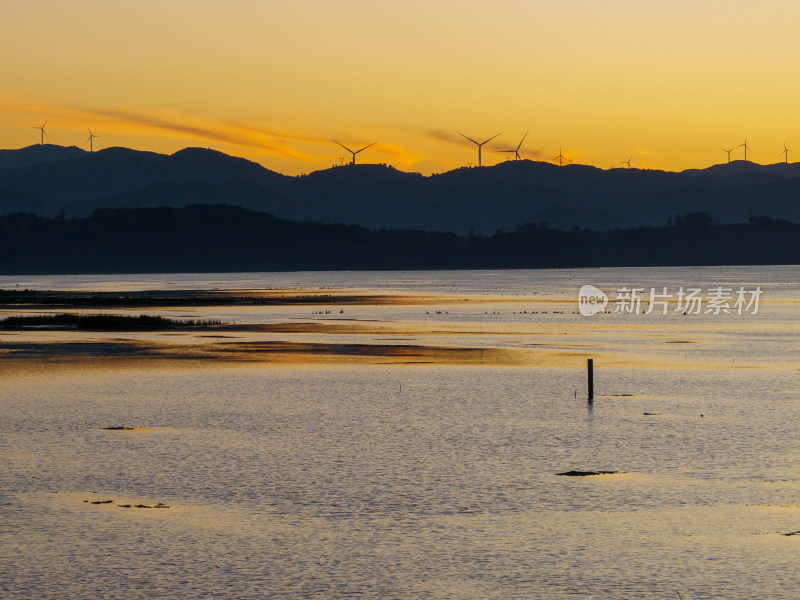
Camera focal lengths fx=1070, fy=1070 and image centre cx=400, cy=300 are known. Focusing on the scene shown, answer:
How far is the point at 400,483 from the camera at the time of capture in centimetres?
2434

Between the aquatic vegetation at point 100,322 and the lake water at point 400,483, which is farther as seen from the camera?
the aquatic vegetation at point 100,322

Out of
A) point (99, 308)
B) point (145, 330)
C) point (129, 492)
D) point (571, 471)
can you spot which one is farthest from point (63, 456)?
point (99, 308)

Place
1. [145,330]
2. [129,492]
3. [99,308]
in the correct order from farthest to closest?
[99,308]
[145,330]
[129,492]

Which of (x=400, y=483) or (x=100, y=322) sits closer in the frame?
(x=400, y=483)

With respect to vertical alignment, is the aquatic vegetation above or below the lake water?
below

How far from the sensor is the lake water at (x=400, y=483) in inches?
679

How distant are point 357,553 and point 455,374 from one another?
3184cm

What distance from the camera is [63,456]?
28.0 meters

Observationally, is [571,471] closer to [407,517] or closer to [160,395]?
[407,517]

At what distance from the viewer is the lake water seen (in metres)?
17.2

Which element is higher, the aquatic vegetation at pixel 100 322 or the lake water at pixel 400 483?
the lake water at pixel 400 483

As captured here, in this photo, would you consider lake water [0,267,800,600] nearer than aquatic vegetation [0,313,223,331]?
Yes

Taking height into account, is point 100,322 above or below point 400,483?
below

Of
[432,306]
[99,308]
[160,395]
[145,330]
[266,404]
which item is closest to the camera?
[266,404]
